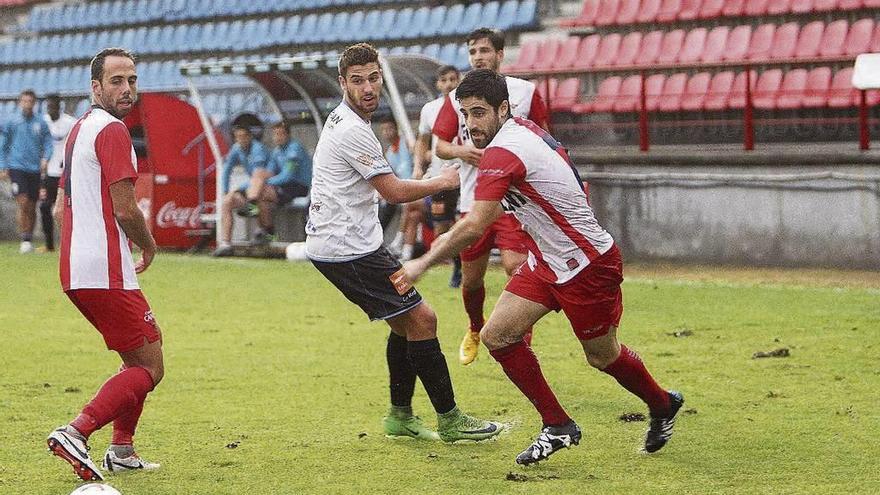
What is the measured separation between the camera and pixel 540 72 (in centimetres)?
1513

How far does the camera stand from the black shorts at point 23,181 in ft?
62.2

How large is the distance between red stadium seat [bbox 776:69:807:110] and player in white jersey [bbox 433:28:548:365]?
6691 millimetres

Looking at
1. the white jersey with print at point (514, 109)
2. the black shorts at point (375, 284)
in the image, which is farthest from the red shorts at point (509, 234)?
the black shorts at point (375, 284)

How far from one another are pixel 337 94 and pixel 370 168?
11.1 m

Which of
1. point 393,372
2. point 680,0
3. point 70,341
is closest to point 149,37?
point 680,0

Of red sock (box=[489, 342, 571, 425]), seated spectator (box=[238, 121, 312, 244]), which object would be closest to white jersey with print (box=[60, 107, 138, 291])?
red sock (box=[489, 342, 571, 425])

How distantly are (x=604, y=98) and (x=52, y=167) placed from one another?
7405 millimetres

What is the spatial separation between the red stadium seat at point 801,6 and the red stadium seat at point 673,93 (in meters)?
1.47

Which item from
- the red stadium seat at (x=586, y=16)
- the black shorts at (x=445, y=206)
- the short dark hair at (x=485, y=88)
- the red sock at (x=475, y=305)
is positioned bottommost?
the red sock at (x=475, y=305)

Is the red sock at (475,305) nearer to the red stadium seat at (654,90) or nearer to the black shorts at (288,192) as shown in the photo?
the red stadium seat at (654,90)

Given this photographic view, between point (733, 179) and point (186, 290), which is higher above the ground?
point (733, 179)

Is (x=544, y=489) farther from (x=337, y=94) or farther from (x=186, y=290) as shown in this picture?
(x=337, y=94)

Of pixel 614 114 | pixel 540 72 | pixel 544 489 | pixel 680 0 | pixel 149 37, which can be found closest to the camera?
pixel 544 489

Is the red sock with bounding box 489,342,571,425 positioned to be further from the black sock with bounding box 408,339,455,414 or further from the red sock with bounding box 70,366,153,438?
the red sock with bounding box 70,366,153,438
